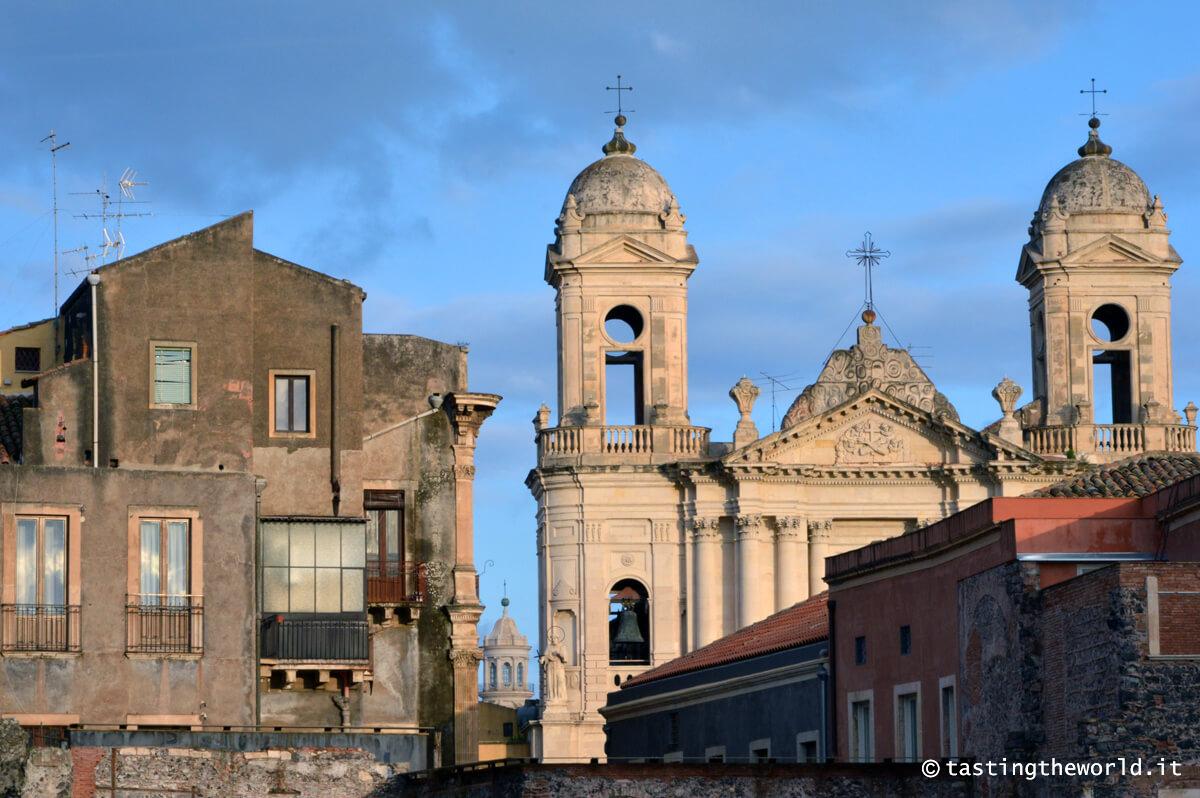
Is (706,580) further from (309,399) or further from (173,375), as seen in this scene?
(173,375)

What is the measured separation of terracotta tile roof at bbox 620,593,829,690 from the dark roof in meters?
14.6

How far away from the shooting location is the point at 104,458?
5075 cm

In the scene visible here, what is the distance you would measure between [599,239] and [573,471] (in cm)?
650

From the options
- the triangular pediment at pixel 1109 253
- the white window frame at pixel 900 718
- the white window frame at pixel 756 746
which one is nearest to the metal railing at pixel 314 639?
the white window frame at pixel 900 718

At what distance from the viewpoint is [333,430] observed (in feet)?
174

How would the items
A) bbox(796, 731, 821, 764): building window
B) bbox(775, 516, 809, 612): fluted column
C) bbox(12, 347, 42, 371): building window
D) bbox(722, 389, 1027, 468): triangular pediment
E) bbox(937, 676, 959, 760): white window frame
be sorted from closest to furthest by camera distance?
bbox(937, 676, 959, 760): white window frame < bbox(796, 731, 821, 764): building window < bbox(12, 347, 42, 371): building window < bbox(775, 516, 809, 612): fluted column < bbox(722, 389, 1027, 468): triangular pediment

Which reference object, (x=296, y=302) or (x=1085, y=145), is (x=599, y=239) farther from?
(x=296, y=302)

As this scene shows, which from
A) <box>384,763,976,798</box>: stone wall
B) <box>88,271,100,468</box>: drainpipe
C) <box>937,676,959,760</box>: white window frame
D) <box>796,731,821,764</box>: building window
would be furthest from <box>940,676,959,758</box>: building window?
<box>88,271,100,468</box>: drainpipe

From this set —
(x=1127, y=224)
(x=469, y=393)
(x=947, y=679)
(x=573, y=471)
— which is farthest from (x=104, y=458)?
(x=1127, y=224)

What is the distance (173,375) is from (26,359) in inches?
233

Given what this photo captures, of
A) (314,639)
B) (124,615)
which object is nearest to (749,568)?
(314,639)

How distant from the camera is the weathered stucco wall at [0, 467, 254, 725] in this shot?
1895 inches

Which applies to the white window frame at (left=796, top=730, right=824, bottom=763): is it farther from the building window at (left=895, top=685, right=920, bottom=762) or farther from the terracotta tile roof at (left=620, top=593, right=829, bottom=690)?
the building window at (left=895, top=685, right=920, bottom=762)

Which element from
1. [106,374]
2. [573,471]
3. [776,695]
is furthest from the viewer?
[573,471]
